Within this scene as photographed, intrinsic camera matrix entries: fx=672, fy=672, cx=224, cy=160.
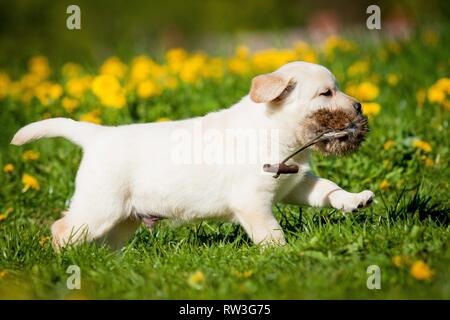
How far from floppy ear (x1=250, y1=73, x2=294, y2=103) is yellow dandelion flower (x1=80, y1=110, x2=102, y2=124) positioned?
7.07 feet

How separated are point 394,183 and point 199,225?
144 cm

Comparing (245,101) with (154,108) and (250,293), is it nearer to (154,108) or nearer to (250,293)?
(250,293)

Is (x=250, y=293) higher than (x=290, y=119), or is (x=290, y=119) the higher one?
(x=290, y=119)

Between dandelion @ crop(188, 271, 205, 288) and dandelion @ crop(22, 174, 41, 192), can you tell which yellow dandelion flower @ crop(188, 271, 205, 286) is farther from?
dandelion @ crop(22, 174, 41, 192)

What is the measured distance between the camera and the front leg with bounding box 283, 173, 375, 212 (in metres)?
3.37

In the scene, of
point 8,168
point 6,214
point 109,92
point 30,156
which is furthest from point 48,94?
point 6,214

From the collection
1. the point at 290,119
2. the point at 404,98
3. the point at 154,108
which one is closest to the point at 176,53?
the point at 154,108

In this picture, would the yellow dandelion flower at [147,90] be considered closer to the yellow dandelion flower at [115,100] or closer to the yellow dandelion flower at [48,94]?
the yellow dandelion flower at [115,100]

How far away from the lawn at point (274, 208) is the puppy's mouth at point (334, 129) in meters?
0.41

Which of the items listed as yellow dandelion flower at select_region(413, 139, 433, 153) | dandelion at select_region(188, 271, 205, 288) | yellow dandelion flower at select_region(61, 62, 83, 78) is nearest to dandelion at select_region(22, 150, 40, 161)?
yellow dandelion flower at select_region(61, 62, 83, 78)

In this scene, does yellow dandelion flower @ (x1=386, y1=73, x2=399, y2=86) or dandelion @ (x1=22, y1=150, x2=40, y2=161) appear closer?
dandelion @ (x1=22, y1=150, x2=40, y2=161)

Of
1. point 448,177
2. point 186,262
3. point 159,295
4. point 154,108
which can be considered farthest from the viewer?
point 154,108

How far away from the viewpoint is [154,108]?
564cm
